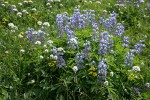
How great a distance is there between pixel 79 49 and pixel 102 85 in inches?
24.1

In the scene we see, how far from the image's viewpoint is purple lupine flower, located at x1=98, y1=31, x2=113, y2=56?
4.14 metres

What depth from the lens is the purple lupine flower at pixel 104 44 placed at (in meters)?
4.14

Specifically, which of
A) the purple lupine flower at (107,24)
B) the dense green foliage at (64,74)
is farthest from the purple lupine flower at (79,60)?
the purple lupine flower at (107,24)

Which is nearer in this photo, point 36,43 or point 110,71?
point 110,71

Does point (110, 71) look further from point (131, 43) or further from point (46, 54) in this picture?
point (131, 43)

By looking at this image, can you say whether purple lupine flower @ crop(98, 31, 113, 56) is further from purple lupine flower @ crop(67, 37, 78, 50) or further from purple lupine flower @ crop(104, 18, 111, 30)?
purple lupine flower @ crop(104, 18, 111, 30)

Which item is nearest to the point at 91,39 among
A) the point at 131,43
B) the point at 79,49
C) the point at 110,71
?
the point at 79,49

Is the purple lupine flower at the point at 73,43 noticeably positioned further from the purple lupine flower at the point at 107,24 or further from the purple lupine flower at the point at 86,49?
the purple lupine flower at the point at 107,24

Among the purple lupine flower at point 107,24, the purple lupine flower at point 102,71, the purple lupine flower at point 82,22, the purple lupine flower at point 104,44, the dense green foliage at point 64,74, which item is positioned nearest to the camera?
the purple lupine flower at point 102,71

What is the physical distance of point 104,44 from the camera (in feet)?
13.7

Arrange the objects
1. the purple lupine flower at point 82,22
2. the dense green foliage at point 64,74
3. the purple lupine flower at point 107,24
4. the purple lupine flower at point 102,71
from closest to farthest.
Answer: the purple lupine flower at point 102,71 → the dense green foliage at point 64,74 → the purple lupine flower at point 82,22 → the purple lupine flower at point 107,24

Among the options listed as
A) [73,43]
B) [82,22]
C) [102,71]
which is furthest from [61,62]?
[82,22]

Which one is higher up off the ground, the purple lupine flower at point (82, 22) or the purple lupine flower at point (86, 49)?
the purple lupine flower at point (86, 49)

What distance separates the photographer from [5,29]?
231 inches
